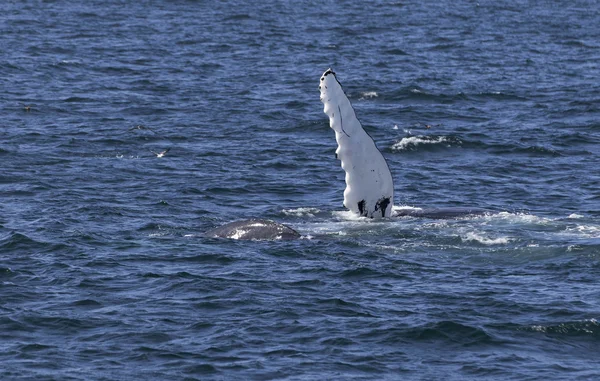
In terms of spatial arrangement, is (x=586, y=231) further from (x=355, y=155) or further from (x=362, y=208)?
(x=355, y=155)

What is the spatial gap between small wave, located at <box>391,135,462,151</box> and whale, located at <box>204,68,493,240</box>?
40.8ft

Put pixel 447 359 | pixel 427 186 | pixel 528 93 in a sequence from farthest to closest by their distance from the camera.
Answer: pixel 528 93 → pixel 427 186 → pixel 447 359

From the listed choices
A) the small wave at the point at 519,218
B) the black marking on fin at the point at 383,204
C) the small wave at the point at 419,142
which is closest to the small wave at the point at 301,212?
the black marking on fin at the point at 383,204

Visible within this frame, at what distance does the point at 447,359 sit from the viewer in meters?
22.8

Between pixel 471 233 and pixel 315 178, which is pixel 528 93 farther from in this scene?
pixel 471 233

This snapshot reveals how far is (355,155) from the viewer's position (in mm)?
29750

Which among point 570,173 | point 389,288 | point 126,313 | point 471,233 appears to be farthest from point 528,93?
point 126,313

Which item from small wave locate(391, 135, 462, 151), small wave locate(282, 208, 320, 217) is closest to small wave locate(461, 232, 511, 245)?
small wave locate(282, 208, 320, 217)

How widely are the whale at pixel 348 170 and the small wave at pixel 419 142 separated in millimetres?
12439

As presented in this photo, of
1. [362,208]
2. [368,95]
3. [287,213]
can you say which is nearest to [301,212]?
[287,213]

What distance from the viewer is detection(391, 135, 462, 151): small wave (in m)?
43.1

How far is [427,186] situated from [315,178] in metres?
3.28

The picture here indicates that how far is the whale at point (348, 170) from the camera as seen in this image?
2945 cm

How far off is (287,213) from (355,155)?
389cm
